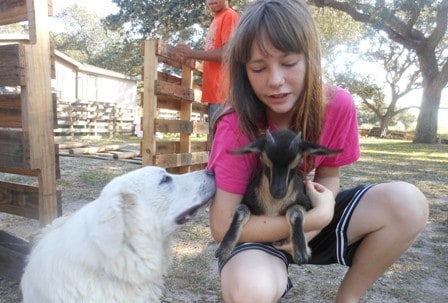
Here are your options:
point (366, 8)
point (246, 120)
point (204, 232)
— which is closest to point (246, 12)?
point (246, 120)

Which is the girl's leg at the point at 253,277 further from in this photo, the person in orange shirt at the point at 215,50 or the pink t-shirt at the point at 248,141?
the person in orange shirt at the point at 215,50

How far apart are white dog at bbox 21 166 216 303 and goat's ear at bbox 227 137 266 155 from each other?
0.39m

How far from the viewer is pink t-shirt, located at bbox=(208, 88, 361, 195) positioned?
206 centimetres

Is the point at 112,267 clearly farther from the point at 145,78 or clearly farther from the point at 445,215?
the point at 445,215

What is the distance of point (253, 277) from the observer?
5.77ft

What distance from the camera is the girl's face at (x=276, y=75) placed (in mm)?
1901

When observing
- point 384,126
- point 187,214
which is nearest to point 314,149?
point 187,214

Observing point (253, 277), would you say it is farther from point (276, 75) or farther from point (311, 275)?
point (311, 275)

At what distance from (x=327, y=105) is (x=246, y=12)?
0.69 meters

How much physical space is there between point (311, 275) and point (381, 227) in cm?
101

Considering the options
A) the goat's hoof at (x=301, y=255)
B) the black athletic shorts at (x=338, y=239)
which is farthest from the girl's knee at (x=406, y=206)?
the goat's hoof at (x=301, y=255)

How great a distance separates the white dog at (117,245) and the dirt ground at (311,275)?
688 mm

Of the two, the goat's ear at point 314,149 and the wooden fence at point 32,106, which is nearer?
the goat's ear at point 314,149

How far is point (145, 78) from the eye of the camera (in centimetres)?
452
